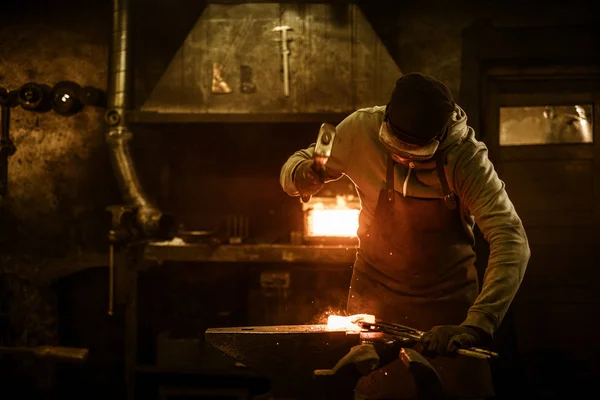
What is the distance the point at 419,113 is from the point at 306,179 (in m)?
0.75

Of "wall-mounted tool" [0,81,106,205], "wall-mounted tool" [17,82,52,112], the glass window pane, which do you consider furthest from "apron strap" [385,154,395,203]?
"wall-mounted tool" [17,82,52,112]

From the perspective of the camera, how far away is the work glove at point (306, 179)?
3139mm

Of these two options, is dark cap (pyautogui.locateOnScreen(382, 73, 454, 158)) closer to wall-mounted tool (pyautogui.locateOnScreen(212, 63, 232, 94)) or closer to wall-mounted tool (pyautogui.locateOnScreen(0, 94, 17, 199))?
wall-mounted tool (pyautogui.locateOnScreen(212, 63, 232, 94))

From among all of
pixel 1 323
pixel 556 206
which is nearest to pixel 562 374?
pixel 556 206

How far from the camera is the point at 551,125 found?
18.8 ft

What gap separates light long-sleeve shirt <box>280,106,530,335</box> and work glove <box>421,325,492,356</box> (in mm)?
95

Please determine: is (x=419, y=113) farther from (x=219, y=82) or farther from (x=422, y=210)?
(x=219, y=82)

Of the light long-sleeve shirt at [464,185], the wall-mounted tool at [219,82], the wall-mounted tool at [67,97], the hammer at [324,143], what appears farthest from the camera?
the wall-mounted tool at [67,97]

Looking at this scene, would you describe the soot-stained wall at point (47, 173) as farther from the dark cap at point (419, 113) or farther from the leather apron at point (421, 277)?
the dark cap at point (419, 113)

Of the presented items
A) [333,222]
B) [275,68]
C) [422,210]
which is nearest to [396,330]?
[422,210]

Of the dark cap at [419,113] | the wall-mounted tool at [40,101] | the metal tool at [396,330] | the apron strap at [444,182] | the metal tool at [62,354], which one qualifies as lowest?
the metal tool at [62,354]

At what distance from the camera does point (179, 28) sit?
6281mm

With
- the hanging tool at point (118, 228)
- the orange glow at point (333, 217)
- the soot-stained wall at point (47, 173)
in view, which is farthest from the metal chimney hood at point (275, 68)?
the soot-stained wall at point (47, 173)

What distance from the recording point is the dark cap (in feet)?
9.41
